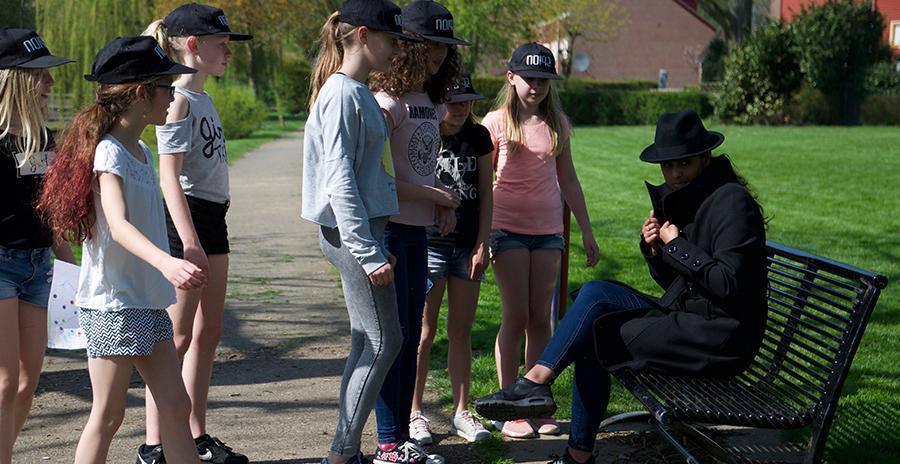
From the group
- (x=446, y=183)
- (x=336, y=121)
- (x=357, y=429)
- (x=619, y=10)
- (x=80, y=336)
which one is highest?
(x=619, y=10)

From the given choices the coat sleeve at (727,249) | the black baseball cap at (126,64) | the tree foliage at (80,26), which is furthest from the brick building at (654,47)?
the black baseball cap at (126,64)

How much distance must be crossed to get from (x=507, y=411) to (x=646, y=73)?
67.4 m

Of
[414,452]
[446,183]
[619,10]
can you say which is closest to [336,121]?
[446,183]

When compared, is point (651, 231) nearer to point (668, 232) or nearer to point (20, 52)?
point (668, 232)

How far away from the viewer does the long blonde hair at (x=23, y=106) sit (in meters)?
3.96

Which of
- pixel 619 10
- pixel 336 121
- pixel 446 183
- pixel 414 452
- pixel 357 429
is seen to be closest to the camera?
pixel 336 121

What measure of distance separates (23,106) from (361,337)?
4.98ft

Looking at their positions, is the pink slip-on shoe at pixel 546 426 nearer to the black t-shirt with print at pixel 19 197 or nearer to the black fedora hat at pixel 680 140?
the black fedora hat at pixel 680 140

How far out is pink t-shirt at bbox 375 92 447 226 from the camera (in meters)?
4.34

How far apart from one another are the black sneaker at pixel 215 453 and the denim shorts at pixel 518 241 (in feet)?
5.03

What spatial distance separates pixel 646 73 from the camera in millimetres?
69625

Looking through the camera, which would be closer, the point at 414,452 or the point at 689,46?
the point at 414,452

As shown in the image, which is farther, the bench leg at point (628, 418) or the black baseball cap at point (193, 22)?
the bench leg at point (628, 418)

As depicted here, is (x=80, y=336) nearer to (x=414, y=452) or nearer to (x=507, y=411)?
(x=414, y=452)
